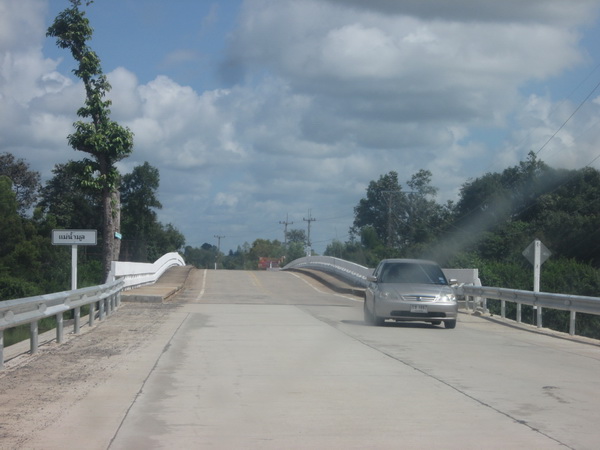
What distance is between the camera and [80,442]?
7.06 meters

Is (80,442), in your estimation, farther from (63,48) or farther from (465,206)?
(465,206)

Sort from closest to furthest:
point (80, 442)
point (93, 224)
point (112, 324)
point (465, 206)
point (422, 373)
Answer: point (80, 442) < point (422, 373) < point (112, 324) < point (93, 224) < point (465, 206)

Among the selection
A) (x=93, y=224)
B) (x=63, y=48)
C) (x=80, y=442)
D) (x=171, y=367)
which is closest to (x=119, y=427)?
(x=80, y=442)

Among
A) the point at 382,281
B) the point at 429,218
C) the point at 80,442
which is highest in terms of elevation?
the point at 429,218

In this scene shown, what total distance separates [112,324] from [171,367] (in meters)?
7.59

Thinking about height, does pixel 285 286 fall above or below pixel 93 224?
below

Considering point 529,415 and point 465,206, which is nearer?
point 529,415

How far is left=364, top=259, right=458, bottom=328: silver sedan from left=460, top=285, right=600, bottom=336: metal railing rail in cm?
241

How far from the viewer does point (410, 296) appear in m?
18.6

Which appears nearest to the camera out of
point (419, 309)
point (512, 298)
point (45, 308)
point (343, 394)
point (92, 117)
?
point (343, 394)

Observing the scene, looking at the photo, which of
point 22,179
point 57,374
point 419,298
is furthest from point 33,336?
point 22,179

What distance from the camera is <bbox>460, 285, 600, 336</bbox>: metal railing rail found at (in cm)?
1734

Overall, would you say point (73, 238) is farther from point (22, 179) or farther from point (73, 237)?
point (22, 179)

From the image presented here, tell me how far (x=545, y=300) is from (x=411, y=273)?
3312 mm
